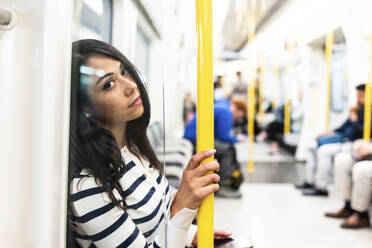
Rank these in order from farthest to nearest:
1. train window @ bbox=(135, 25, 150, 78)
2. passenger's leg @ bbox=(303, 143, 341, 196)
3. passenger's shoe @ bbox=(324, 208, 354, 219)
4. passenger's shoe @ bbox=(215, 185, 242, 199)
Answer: passenger's leg @ bbox=(303, 143, 341, 196) < passenger's shoe @ bbox=(215, 185, 242, 199) < passenger's shoe @ bbox=(324, 208, 354, 219) < train window @ bbox=(135, 25, 150, 78)

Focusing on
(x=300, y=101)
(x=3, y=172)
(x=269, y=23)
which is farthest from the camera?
(x=300, y=101)

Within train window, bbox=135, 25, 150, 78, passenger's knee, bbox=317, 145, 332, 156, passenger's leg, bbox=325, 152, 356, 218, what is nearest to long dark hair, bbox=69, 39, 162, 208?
train window, bbox=135, 25, 150, 78

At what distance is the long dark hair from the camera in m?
0.76

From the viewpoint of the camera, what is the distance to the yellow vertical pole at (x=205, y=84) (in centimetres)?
72

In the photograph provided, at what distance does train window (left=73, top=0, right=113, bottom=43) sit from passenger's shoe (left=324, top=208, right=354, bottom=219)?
3.66 feet

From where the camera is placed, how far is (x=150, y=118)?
2.65ft

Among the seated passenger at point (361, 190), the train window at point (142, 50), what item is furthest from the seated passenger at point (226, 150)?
the train window at point (142, 50)

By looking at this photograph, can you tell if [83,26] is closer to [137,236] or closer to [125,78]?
[125,78]

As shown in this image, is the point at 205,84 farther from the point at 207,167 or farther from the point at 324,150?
the point at 324,150

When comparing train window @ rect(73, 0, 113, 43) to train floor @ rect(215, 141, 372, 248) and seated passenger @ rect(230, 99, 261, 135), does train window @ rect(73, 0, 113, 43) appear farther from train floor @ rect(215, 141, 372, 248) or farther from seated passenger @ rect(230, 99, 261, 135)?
seated passenger @ rect(230, 99, 261, 135)

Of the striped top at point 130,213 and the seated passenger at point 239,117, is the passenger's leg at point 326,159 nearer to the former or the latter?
the seated passenger at point 239,117

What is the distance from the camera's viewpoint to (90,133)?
77cm

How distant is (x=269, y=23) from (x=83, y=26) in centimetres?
454

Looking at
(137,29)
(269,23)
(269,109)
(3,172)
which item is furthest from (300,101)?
(3,172)
